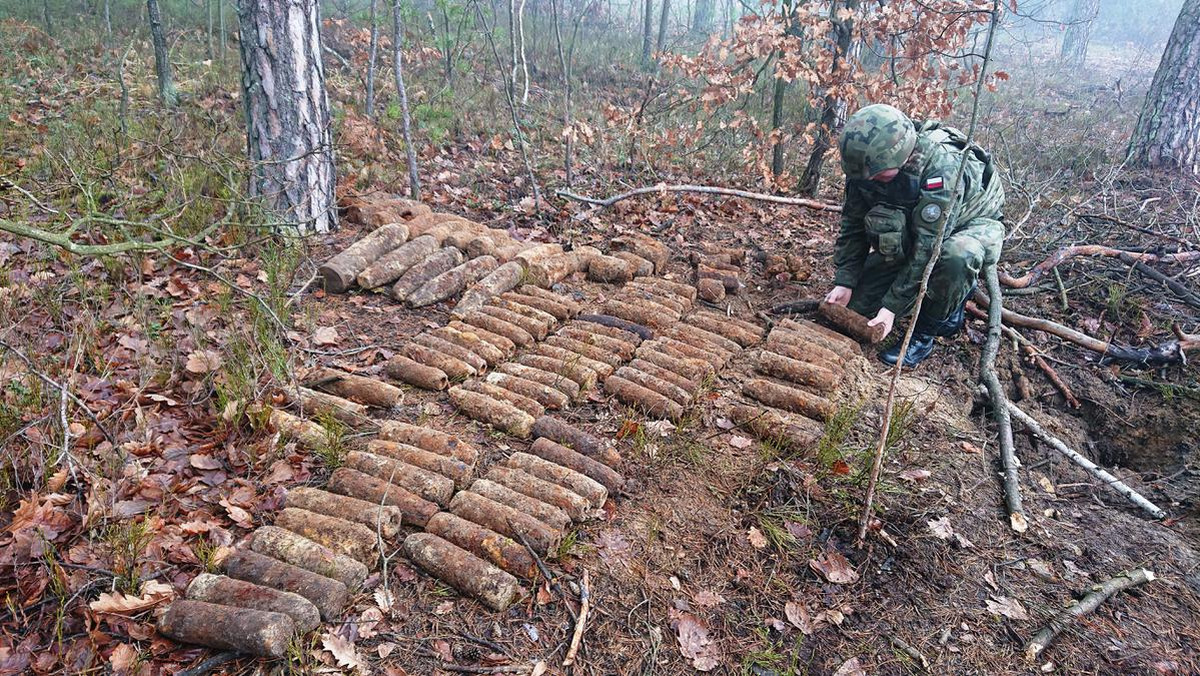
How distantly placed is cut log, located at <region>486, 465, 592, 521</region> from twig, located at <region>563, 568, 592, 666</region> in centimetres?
30

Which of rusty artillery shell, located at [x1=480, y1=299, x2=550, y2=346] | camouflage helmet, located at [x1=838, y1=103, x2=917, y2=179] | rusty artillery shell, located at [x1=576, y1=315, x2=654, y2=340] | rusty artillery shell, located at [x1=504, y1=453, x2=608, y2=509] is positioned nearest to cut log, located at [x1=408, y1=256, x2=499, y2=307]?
rusty artillery shell, located at [x1=480, y1=299, x2=550, y2=346]

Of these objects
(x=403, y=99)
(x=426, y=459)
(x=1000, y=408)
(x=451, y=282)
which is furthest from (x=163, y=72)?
(x=1000, y=408)

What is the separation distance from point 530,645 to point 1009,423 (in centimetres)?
313

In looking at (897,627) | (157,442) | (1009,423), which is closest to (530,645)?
(897,627)

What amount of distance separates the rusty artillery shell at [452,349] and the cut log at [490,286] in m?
0.39

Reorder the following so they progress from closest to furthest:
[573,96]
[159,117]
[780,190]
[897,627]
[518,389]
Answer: [897,627], [518,389], [159,117], [780,190], [573,96]

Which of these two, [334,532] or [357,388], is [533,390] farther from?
[334,532]

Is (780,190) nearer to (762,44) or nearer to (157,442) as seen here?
(762,44)

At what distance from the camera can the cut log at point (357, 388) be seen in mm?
3699

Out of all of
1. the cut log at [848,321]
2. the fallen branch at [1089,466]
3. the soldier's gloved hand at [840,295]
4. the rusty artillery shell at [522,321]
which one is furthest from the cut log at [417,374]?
the fallen branch at [1089,466]

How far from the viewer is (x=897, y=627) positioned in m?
2.77

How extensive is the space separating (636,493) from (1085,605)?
79.0 inches

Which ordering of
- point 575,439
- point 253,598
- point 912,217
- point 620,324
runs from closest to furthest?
point 253,598
point 575,439
point 912,217
point 620,324

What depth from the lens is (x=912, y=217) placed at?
4.50m
